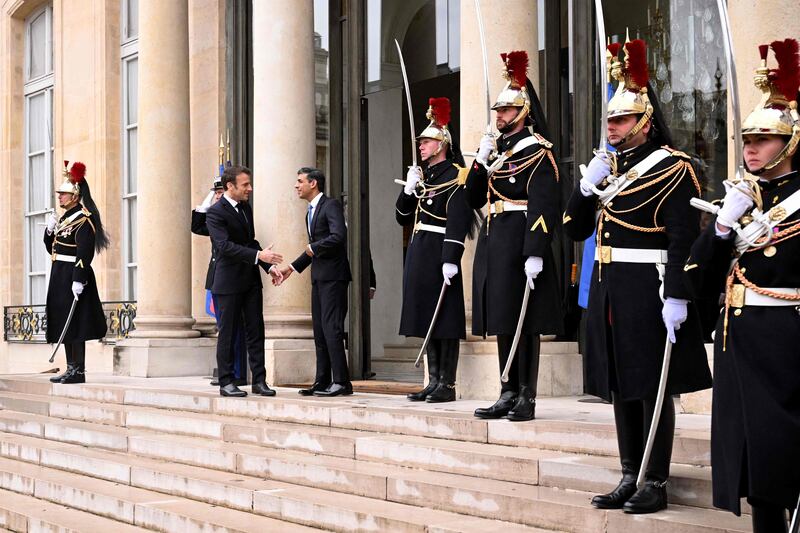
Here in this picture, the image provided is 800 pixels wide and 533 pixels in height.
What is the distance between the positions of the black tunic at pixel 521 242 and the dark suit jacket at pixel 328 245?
7.43 feet

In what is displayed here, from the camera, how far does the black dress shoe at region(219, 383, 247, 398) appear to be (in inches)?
372

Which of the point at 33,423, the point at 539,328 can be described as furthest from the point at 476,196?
the point at 33,423

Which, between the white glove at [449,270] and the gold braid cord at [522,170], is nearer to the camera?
the gold braid cord at [522,170]

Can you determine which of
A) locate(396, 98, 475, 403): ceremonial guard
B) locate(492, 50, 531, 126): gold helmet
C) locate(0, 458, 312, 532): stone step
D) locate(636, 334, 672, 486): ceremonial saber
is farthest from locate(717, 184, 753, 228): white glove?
locate(396, 98, 475, 403): ceremonial guard

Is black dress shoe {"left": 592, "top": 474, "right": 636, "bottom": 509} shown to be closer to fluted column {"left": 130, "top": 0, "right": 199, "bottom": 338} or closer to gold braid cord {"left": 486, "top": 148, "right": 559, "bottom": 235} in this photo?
gold braid cord {"left": 486, "top": 148, "right": 559, "bottom": 235}

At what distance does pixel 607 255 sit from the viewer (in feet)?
17.7

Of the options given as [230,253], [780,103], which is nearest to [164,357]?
[230,253]

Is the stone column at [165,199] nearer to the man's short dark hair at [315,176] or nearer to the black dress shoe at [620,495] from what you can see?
the man's short dark hair at [315,176]

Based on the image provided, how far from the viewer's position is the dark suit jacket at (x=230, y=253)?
9.40 metres

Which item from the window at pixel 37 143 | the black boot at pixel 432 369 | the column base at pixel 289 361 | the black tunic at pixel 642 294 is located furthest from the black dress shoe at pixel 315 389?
the window at pixel 37 143

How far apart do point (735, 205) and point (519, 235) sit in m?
2.90

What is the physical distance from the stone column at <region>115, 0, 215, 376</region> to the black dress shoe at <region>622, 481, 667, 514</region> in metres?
8.71

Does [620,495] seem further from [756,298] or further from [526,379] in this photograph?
[526,379]

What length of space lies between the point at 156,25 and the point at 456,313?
6.70 meters
